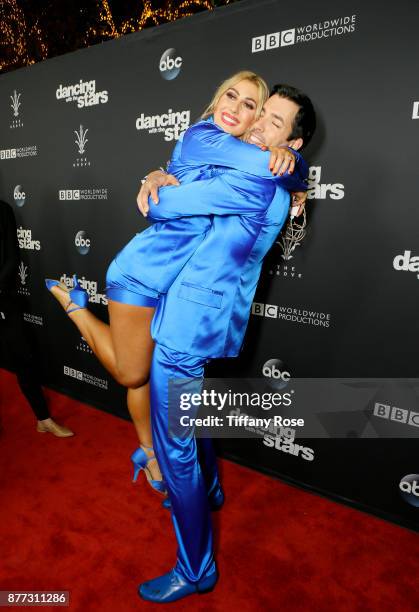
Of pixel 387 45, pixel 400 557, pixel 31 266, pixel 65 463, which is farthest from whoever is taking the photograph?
pixel 31 266

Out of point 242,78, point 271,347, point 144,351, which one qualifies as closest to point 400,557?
point 271,347

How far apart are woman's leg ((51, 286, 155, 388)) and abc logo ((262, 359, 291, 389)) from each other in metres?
0.75

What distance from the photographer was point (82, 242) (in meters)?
2.94

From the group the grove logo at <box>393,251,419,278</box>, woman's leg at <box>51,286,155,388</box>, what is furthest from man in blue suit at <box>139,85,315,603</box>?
the grove logo at <box>393,251,419,278</box>

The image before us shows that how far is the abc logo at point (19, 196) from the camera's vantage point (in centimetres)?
322

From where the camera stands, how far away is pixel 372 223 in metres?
1.82

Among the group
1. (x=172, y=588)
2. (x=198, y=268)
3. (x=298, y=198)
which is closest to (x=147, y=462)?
(x=172, y=588)

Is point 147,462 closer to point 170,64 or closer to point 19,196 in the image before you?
point 170,64

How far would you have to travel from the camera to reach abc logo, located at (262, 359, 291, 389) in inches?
87.9

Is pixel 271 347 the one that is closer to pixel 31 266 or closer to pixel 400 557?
pixel 400 557

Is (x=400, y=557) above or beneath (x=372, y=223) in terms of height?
beneath

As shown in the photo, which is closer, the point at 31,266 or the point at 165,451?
the point at 165,451

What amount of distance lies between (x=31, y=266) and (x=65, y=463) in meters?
1.62

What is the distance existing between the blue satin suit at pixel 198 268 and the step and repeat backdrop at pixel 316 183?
0.54 m
